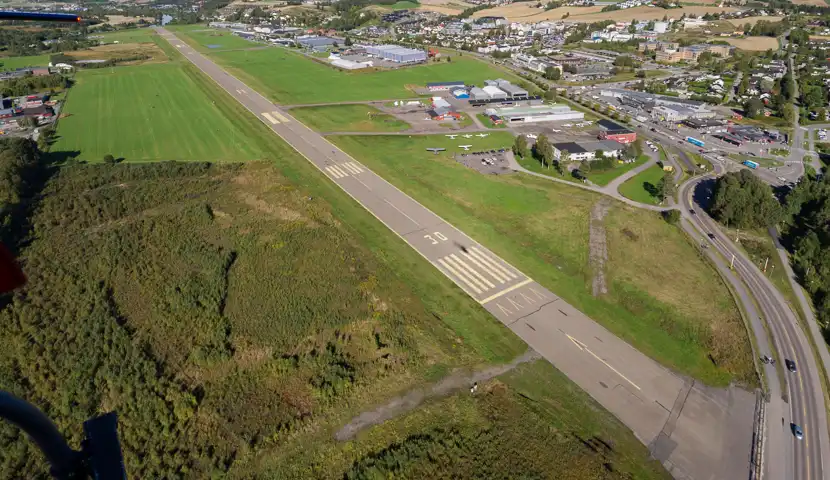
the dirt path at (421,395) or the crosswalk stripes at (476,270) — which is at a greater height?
the crosswalk stripes at (476,270)

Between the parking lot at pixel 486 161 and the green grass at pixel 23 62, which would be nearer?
the parking lot at pixel 486 161

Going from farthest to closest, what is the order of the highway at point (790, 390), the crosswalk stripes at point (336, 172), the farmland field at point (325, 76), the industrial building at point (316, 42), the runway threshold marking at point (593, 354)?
1. the industrial building at point (316, 42)
2. the farmland field at point (325, 76)
3. the crosswalk stripes at point (336, 172)
4. the runway threshold marking at point (593, 354)
5. the highway at point (790, 390)

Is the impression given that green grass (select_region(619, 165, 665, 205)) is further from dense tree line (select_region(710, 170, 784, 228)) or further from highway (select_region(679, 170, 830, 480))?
highway (select_region(679, 170, 830, 480))

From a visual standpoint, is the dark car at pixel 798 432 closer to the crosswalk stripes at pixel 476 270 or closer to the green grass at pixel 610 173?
the crosswalk stripes at pixel 476 270

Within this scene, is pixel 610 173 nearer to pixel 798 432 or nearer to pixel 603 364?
pixel 603 364

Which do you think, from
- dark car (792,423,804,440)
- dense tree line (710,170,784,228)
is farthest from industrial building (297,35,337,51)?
dark car (792,423,804,440)

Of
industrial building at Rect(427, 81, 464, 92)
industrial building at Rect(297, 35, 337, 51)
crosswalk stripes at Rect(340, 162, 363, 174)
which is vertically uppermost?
industrial building at Rect(297, 35, 337, 51)

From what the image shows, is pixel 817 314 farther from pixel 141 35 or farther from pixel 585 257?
pixel 141 35

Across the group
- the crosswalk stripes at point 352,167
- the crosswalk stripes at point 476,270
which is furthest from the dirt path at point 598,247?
the crosswalk stripes at point 352,167
